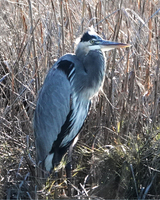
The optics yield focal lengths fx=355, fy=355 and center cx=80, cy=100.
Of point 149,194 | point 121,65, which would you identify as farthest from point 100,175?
point 121,65

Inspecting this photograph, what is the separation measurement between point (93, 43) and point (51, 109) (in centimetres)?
60

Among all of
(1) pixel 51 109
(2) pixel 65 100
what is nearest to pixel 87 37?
(2) pixel 65 100

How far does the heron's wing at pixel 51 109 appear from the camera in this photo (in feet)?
8.65

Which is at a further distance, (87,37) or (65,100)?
(65,100)

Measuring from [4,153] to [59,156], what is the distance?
0.42m

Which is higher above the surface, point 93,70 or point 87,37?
point 87,37

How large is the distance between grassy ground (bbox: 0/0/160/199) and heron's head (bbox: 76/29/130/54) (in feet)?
0.53

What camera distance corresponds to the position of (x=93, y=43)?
257 centimetres

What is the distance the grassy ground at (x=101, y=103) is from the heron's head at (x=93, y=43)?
16cm

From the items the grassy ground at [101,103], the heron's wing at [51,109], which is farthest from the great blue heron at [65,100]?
the grassy ground at [101,103]

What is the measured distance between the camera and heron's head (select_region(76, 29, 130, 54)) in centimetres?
247

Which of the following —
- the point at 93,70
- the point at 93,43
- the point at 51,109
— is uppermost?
the point at 93,43

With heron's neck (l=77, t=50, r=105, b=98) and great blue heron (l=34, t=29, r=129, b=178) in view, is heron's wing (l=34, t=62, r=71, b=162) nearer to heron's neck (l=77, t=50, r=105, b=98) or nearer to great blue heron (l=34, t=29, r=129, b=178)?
great blue heron (l=34, t=29, r=129, b=178)

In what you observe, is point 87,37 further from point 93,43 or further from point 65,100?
point 65,100
